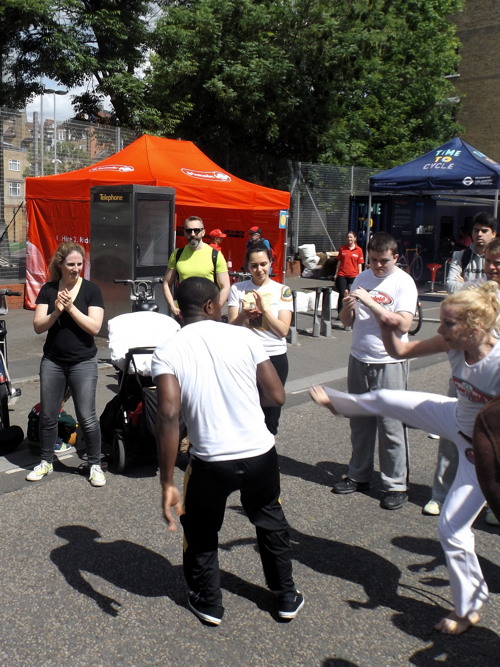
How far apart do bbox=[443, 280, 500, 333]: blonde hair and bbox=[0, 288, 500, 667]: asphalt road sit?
4.78 ft

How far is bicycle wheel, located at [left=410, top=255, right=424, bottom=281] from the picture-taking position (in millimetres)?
21078

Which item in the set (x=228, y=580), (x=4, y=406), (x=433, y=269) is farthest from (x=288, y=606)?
(x=433, y=269)

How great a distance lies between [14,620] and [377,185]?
15225mm

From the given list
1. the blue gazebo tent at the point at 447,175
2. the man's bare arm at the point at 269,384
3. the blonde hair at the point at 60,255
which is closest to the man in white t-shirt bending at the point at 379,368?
the man's bare arm at the point at 269,384

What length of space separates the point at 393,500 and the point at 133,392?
2.26 meters

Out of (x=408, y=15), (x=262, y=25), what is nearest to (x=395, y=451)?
(x=262, y=25)

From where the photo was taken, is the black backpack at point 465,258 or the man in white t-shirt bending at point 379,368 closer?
the man in white t-shirt bending at point 379,368

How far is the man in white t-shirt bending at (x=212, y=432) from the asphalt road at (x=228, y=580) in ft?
0.93

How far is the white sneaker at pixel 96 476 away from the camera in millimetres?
5254

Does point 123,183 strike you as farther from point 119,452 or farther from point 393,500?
point 393,500

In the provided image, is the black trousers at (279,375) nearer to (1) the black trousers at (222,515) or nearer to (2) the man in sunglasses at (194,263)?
(1) the black trousers at (222,515)

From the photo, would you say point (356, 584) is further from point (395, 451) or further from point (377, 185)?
point (377, 185)

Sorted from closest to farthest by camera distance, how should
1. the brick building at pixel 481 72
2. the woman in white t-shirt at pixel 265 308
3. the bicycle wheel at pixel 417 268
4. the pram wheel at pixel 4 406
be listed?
the woman in white t-shirt at pixel 265 308, the pram wheel at pixel 4 406, the bicycle wheel at pixel 417 268, the brick building at pixel 481 72

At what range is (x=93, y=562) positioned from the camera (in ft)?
13.3
